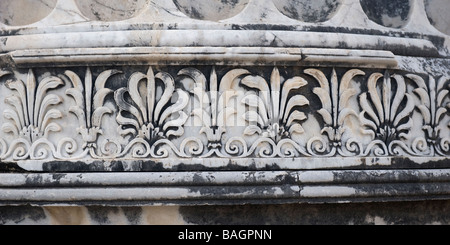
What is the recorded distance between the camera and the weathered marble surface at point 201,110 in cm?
323

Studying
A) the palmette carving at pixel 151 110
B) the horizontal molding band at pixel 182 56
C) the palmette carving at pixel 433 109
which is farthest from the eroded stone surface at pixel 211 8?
the palmette carving at pixel 433 109

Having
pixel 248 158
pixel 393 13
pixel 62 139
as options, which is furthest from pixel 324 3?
pixel 62 139

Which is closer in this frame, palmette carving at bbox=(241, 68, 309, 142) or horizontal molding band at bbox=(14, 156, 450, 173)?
horizontal molding band at bbox=(14, 156, 450, 173)

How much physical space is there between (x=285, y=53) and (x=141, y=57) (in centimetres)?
74

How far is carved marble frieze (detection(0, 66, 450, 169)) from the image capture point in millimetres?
3295

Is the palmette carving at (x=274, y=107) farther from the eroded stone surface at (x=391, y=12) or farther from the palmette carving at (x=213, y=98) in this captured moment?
the eroded stone surface at (x=391, y=12)

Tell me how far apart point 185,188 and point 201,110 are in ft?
1.37

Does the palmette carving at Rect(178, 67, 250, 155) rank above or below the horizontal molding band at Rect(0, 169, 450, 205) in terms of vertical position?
above

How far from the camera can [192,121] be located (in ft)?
10.9

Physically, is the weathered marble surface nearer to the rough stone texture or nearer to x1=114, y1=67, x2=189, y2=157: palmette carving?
x1=114, y1=67, x2=189, y2=157: palmette carving

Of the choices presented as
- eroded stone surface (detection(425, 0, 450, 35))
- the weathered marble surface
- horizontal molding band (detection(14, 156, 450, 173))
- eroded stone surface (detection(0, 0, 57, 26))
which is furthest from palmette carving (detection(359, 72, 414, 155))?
eroded stone surface (detection(0, 0, 57, 26))

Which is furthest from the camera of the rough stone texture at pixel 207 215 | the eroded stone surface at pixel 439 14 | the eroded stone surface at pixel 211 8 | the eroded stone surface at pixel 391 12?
the eroded stone surface at pixel 439 14

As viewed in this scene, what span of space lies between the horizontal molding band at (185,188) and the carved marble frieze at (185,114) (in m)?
0.12
